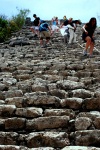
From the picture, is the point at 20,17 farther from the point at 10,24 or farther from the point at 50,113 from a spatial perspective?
the point at 50,113

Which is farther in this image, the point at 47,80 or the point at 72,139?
the point at 47,80

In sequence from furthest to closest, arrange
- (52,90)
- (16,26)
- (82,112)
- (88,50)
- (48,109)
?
(16,26)
(88,50)
(52,90)
(48,109)
(82,112)

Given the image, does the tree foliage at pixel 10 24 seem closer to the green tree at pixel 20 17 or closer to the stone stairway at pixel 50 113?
the green tree at pixel 20 17

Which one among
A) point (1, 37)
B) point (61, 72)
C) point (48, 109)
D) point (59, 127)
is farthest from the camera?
point (1, 37)

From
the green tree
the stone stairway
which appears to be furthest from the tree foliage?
the stone stairway

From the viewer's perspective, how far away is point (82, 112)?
13.0 feet

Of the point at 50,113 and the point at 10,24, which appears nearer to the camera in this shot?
the point at 50,113

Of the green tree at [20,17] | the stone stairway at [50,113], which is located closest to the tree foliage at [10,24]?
the green tree at [20,17]

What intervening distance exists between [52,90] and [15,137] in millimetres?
1575

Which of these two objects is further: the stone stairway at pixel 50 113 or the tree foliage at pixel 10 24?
the tree foliage at pixel 10 24

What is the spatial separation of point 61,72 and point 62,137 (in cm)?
363

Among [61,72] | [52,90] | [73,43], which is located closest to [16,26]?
[73,43]

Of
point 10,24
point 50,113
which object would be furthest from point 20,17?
point 50,113

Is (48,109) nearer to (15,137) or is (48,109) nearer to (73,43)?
(15,137)
